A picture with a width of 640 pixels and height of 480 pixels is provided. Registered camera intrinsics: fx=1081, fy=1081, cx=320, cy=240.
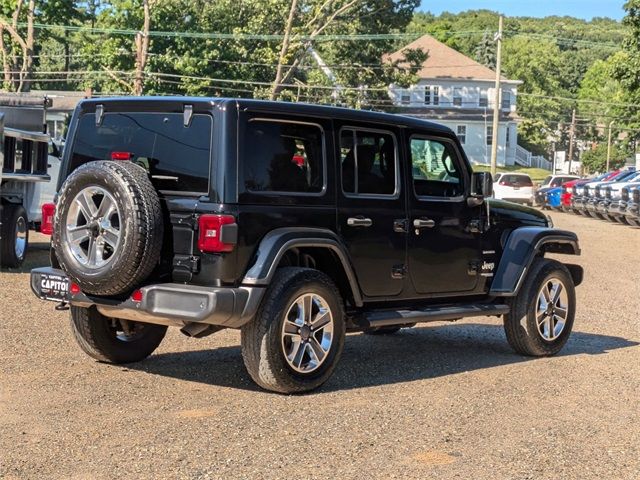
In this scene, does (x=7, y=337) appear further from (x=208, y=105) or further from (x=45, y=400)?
(x=208, y=105)

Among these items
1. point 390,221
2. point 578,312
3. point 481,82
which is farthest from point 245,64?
point 390,221

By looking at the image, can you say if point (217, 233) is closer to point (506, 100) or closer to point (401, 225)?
point (401, 225)

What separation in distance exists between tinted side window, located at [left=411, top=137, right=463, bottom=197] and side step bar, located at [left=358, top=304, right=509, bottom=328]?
94cm

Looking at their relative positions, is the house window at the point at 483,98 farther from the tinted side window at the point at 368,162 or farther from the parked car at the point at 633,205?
the tinted side window at the point at 368,162

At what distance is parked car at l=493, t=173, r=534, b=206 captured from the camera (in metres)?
44.2

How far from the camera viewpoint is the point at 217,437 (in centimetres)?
627

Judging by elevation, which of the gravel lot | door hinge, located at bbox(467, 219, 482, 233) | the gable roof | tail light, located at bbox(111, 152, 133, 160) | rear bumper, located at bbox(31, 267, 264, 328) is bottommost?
the gravel lot

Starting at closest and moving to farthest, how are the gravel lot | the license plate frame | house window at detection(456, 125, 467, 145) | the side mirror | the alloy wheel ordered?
the gravel lot → the license plate frame → the side mirror → the alloy wheel → house window at detection(456, 125, 467, 145)

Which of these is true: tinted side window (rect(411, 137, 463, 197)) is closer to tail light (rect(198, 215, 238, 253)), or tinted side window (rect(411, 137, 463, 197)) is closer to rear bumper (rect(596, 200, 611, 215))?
tail light (rect(198, 215, 238, 253))

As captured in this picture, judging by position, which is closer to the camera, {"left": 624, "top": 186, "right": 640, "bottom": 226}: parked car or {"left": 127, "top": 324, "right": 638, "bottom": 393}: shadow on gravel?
{"left": 127, "top": 324, "right": 638, "bottom": 393}: shadow on gravel

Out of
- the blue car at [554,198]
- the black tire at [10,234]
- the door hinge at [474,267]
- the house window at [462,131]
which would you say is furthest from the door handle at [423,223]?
the house window at [462,131]

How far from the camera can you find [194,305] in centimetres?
693

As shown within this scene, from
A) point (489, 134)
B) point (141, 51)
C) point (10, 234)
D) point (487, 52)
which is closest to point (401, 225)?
point (10, 234)

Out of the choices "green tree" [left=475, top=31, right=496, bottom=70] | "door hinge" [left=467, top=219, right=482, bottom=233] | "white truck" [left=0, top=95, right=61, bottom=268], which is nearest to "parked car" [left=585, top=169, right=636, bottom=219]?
"white truck" [left=0, top=95, right=61, bottom=268]
